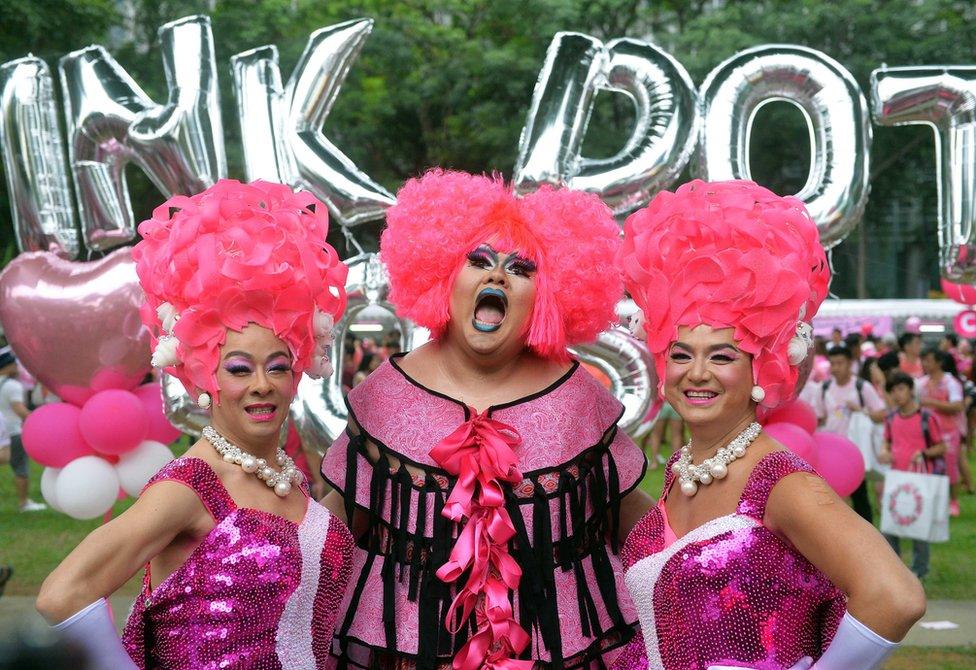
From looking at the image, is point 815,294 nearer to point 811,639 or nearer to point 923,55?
point 811,639

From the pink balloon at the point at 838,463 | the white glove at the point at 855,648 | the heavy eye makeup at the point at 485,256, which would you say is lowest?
the pink balloon at the point at 838,463

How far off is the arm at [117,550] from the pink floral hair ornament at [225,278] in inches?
11.5

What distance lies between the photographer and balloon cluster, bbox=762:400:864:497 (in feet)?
15.9

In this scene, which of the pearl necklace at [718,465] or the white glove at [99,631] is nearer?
the white glove at [99,631]

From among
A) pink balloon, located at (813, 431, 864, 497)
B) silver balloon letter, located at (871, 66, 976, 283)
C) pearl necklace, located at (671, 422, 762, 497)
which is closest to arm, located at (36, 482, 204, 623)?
pearl necklace, located at (671, 422, 762, 497)

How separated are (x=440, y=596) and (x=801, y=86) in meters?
2.78

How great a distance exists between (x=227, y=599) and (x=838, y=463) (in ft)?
11.9

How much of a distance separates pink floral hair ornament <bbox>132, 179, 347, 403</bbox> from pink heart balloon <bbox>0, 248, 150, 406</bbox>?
245 centimetres

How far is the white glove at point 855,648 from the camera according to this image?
209 cm

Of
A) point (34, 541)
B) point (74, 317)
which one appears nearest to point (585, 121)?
point (74, 317)

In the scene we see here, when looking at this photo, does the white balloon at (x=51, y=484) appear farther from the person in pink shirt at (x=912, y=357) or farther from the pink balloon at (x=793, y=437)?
the person in pink shirt at (x=912, y=357)

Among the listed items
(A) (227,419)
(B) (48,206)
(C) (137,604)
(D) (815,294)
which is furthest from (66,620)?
(B) (48,206)

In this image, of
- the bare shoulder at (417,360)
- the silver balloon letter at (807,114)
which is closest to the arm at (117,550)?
the bare shoulder at (417,360)

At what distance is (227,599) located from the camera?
2.48 metres
